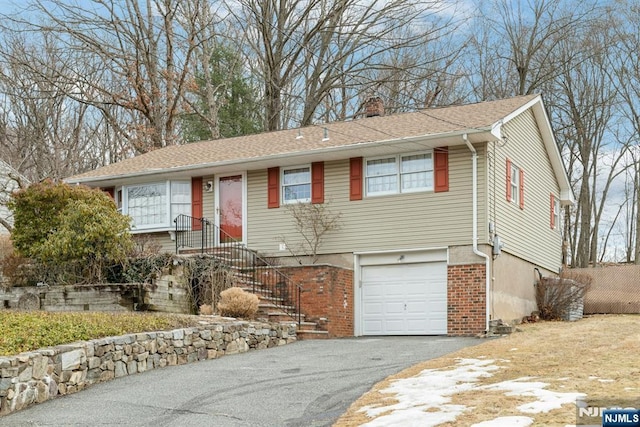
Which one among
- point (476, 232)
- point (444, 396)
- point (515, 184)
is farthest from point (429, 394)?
point (515, 184)

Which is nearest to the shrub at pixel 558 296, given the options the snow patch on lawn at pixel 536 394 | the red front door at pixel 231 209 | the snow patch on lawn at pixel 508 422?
the red front door at pixel 231 209

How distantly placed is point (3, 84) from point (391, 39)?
56.9 feet

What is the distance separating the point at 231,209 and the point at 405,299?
5.41 metres

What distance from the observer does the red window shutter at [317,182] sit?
19922 millimetres

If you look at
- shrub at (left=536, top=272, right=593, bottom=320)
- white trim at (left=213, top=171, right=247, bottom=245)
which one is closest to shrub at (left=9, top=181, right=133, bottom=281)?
white trim at (left=213, top=171, right=247, bottom=245)

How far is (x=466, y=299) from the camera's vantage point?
17.8 meters

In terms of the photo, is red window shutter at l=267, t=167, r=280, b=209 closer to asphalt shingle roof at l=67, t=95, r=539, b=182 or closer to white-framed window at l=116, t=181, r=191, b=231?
→ asphalt shingle roof at l=67, t=95, r=539, b=182

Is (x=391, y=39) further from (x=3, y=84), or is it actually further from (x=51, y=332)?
(x=51, y=332)

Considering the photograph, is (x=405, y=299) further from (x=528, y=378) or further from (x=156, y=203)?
(x=528, y=378)

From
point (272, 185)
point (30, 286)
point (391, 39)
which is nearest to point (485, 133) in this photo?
point (272, 185)

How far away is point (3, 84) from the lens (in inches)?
1388

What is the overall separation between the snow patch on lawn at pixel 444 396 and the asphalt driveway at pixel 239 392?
0.64 m

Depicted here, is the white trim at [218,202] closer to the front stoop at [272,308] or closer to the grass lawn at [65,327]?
the front stoop at [272,308]

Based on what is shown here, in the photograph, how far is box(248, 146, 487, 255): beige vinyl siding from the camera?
59.8ft
